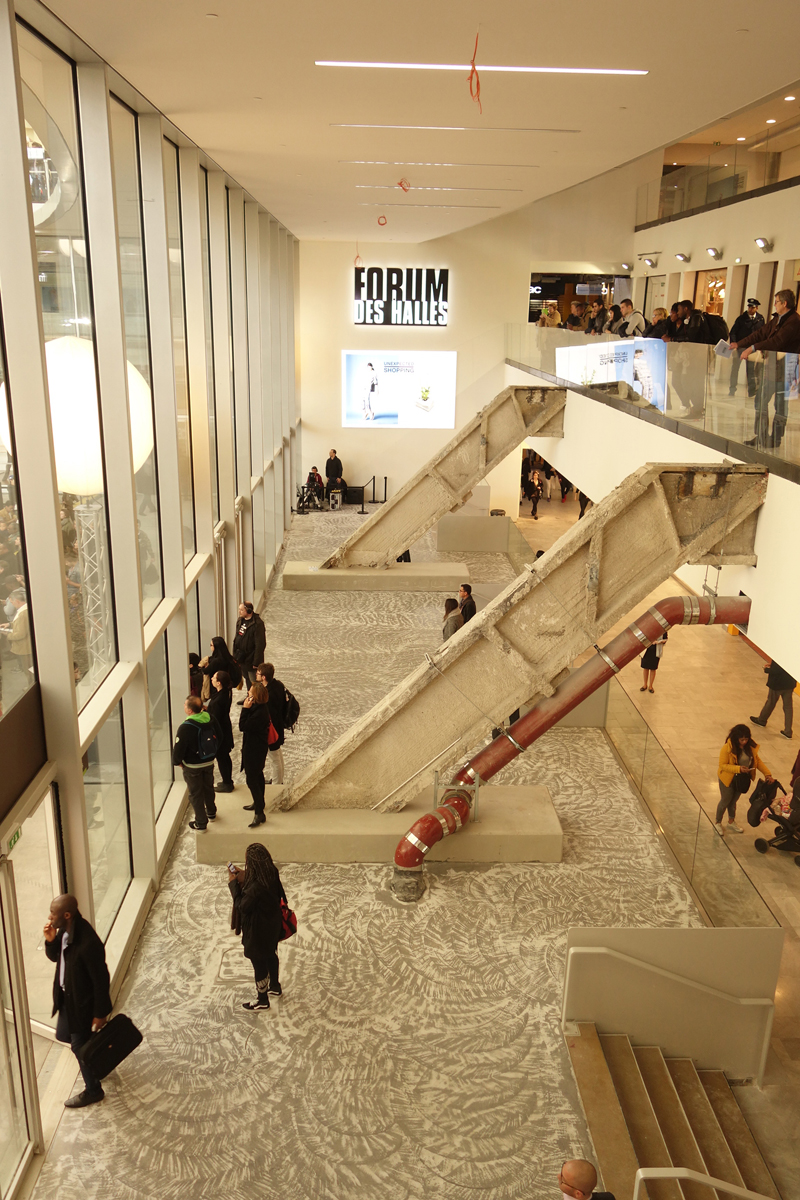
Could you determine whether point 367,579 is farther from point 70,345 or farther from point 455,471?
point 70,345

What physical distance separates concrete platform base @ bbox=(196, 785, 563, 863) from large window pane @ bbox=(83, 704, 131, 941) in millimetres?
956

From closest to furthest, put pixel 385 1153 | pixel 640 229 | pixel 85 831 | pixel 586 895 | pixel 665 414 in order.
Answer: pixel 385 1153 → pixel 85 831 → pixel 586 895 → pixel 665 414 → pixel 640 229

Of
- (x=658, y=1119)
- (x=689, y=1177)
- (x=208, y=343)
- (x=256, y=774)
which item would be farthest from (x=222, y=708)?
(x=689, y=1177)

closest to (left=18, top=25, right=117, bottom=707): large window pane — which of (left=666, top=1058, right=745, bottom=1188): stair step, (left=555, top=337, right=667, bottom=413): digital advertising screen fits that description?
(left=666, top=1058, right=745, bottom=1188): stair step

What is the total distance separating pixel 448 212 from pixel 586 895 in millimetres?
14255

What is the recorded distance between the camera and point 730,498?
8.34 m

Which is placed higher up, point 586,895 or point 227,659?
point 227,659

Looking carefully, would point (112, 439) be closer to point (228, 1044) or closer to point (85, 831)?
point (85, 831)

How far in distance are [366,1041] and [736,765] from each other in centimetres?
562

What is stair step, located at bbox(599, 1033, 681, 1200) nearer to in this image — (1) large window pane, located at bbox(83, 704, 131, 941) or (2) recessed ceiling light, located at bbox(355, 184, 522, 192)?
(1) large window pane, located at bbox(83, 704, 131, 941)

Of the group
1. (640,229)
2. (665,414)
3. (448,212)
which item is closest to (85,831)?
(665,414)

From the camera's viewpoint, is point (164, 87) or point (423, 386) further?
point (423, 386)

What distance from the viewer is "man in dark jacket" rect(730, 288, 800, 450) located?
7980 mm

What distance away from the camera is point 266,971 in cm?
741
